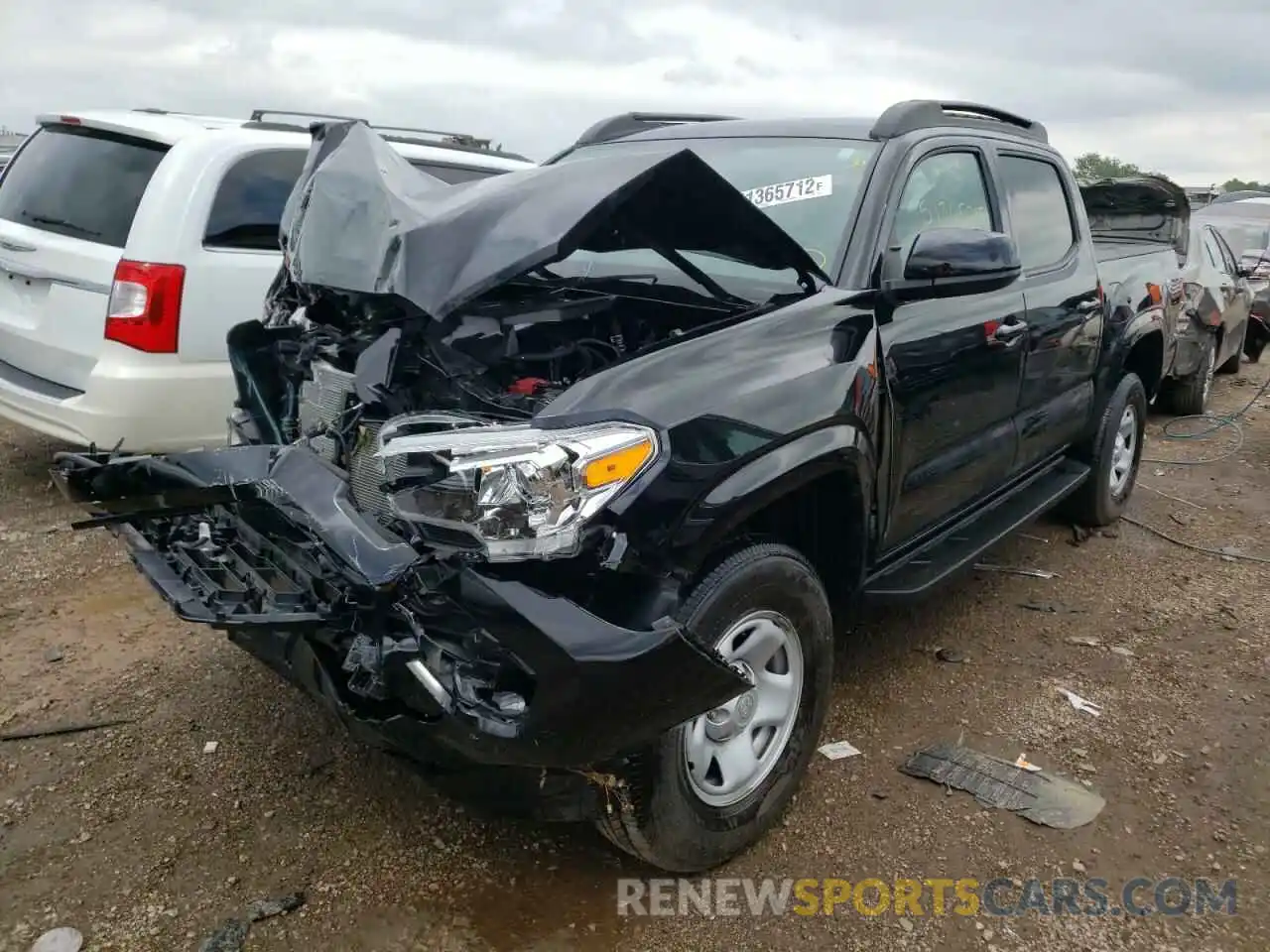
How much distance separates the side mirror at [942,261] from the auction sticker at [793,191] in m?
0.33

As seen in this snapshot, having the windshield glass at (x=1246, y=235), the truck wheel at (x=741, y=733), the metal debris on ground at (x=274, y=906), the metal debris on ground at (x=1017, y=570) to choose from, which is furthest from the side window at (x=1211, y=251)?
the metal debris on ground at (x=274, y=906)

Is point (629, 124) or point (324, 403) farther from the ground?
point (629, 124)

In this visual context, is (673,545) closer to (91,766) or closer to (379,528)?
(379,528)

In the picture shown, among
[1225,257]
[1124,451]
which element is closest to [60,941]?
[1124,451]

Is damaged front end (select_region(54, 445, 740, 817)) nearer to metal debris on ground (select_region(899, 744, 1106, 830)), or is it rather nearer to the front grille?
the front grille

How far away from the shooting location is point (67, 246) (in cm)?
452

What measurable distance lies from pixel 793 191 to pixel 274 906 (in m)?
2.56

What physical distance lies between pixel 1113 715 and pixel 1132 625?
91cm

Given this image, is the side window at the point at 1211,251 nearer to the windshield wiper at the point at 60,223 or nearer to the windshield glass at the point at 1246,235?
the windshield glass at the point at 1246,235

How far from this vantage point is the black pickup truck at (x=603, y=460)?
77.5 inches

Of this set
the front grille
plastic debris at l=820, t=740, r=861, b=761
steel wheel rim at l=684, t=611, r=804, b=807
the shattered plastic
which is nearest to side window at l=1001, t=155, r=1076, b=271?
plastic debris at l=820, t=740, r=861, b=761

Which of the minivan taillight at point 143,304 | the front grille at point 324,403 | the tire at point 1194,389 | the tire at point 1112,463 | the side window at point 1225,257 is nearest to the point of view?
the front grille at point 324,403

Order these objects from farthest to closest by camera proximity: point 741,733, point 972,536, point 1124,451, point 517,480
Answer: point 1124,451 < point 972,536 < point 741,733 < point 517,480

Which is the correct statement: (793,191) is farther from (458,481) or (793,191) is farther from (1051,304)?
(458,481)
